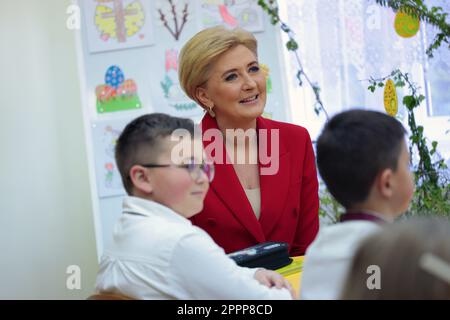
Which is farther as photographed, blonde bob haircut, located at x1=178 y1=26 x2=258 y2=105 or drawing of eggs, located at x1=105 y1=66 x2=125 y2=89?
drawing of eggs, located at x1=105 y1=66 x2=125 y2=89

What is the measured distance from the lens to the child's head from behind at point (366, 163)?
1.55 metres

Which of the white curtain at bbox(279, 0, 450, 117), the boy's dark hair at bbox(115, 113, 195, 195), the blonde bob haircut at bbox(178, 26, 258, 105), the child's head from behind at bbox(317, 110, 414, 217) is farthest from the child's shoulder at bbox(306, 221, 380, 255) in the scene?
the white curtain at bbox(279, 0, 450, 117)

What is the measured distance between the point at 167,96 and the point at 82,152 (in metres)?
0.79

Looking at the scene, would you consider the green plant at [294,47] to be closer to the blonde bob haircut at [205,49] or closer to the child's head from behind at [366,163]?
the blonde bob haircut at [205,49]

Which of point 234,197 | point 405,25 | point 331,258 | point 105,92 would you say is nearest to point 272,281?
point 331,258

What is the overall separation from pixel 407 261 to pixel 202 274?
0.63 meters

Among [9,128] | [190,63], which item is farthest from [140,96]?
[190,63]

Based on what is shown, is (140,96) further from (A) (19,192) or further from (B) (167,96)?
(A) (19,192)

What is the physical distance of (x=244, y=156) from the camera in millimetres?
2633

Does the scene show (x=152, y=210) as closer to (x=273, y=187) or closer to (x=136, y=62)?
(x=273, y=187)

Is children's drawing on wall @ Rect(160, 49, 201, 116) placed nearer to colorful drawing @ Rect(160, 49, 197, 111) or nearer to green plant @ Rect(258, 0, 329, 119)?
colorful drawing @ Rect(160, 49, 197, 111)

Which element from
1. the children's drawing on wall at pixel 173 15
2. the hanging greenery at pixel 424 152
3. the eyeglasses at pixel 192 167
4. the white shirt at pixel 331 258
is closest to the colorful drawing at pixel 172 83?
the children's drawing on wall at pixel 173 15

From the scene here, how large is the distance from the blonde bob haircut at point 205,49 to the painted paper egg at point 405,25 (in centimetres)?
134

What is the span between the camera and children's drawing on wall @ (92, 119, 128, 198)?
4.66m
